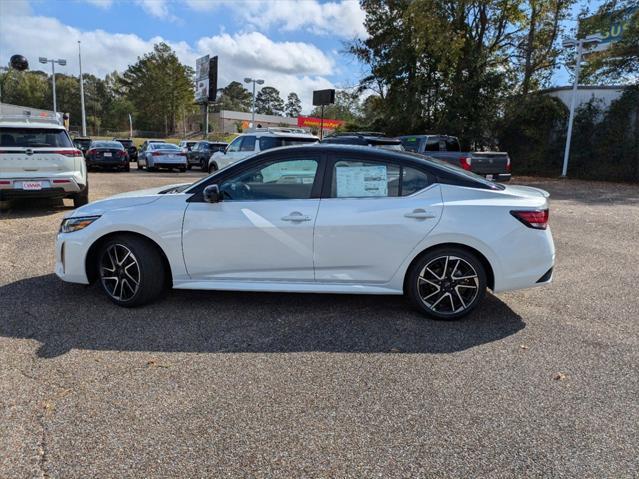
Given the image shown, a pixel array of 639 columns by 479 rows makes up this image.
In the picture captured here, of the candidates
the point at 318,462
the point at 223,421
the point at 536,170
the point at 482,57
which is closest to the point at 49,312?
the point at 223,421

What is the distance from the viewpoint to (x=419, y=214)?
4.33m

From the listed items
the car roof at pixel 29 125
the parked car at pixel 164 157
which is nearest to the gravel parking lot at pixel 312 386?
the car roof at pixel 29 125

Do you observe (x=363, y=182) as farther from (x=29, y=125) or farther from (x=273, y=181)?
(x=29, y=125)

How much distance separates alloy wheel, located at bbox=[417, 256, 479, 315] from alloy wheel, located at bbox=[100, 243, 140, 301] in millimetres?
2668

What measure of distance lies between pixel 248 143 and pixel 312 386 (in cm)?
1241

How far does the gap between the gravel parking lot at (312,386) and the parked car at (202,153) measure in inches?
840

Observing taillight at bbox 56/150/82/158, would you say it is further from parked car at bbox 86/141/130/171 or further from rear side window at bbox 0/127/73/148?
parked car at bbox 86/141/130/171

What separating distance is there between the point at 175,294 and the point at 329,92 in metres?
28.8

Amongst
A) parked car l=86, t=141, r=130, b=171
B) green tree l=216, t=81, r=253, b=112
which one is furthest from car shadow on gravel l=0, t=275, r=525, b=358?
green tree l=216, t=81, r=253, b=112

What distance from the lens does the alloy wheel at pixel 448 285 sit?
173 inches

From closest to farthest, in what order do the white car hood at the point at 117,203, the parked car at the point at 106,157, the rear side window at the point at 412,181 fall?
1. the rear side window at the point at 412,181
2. the white car hood at the point at 117,203
3. the parked car at the point at 106,157

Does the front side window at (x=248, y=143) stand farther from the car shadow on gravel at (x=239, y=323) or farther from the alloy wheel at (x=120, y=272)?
the alloy wheel at (x=120, y=272)

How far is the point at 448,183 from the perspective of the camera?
446 centimetres

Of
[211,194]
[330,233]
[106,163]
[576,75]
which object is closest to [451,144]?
[576,75]
